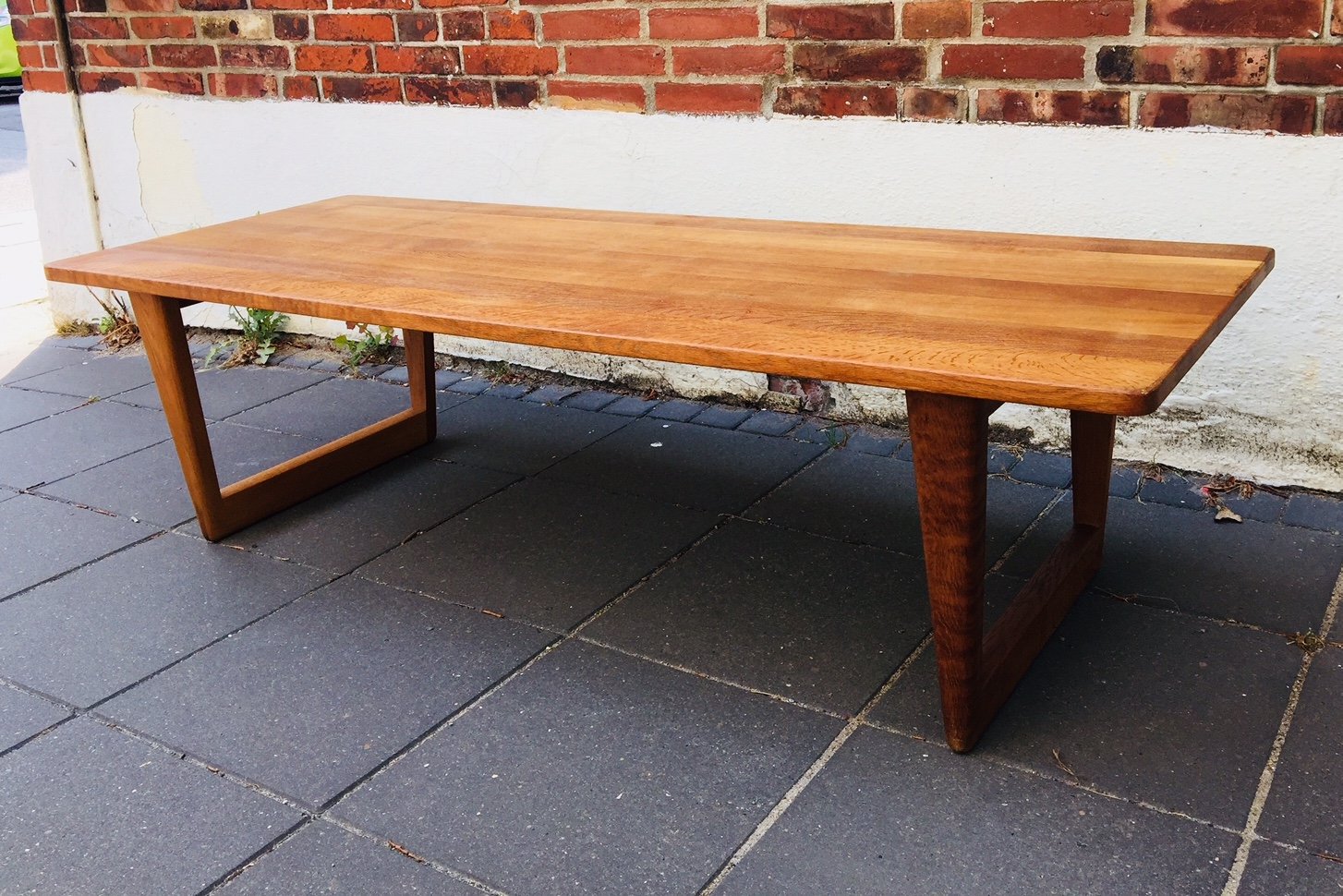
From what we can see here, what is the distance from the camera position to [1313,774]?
171 cm

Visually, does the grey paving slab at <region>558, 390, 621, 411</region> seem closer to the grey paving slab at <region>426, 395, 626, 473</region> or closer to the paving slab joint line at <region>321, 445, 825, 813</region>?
the grey paving slab at <region>426, 395, 626, 473</region>

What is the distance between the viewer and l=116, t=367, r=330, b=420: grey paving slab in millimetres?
3602

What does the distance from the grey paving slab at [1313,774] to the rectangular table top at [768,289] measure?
0.64 m

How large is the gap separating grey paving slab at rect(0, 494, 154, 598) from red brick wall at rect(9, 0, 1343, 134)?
5.07 feet

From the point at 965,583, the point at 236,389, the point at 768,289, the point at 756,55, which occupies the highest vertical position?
the point at 756,55

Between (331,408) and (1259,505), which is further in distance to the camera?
(331,408)

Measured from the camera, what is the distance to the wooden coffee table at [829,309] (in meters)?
1.56

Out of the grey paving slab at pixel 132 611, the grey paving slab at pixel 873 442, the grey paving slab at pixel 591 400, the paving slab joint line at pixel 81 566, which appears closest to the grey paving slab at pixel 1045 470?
the grey paving slab at pixel 873 442

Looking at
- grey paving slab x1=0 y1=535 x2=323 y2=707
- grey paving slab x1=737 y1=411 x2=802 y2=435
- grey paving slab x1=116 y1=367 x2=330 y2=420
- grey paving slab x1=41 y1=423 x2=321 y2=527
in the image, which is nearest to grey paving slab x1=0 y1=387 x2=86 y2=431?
grey paving slab x1=116 y1=367 x2=330 y2=420

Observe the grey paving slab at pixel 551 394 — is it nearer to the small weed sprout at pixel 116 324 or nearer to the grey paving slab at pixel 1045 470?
the grey paving slab at pixel 1045 470

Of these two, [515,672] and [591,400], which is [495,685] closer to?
[515,672]

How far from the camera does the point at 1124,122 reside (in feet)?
8.32

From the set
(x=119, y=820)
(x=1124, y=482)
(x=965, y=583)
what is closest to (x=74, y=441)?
(x=119, y=820)

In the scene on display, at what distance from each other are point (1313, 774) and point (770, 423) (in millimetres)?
1706
